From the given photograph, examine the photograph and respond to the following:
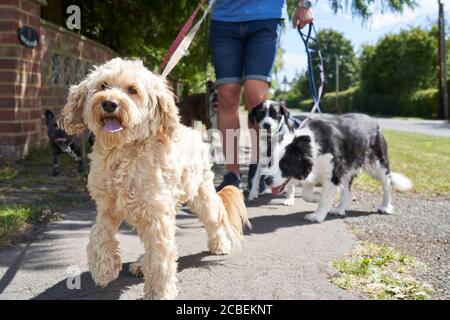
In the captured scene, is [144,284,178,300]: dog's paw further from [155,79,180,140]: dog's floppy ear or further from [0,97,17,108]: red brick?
[0,97,17,108]: red brick

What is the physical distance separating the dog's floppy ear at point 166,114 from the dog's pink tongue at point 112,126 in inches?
10.7

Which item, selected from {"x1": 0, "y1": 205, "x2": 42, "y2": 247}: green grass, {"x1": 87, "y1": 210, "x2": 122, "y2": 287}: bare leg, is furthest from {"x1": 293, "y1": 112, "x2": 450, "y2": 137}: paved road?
{"x1": 87, "y1": 210, "x2": 122, "y2": 287}: bare leg

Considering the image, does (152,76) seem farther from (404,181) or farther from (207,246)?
(404,181)

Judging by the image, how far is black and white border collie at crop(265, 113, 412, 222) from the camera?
495 centimetres

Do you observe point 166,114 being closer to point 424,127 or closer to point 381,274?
point 381,274

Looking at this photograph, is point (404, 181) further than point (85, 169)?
No

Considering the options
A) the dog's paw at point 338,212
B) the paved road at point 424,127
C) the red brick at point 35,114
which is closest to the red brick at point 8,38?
the red brick at point 35,114

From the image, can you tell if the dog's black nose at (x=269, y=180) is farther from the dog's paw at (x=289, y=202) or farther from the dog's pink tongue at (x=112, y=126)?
the dog's pink tongue at (x=112, y=126)

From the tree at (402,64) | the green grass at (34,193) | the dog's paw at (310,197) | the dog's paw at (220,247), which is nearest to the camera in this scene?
the dog's paw at (220,247)

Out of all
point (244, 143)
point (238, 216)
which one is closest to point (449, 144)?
point (244, 143)

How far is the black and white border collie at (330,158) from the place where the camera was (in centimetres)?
495

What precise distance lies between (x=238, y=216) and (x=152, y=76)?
1.41 metres

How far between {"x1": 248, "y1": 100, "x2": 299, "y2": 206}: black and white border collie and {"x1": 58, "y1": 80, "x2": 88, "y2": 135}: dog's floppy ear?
3.22 m
